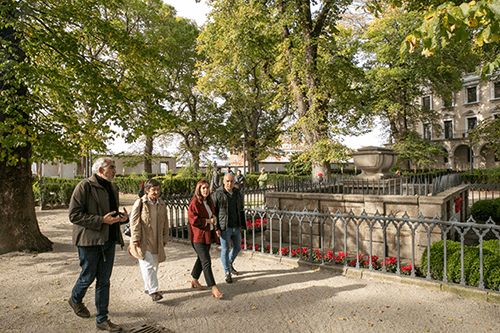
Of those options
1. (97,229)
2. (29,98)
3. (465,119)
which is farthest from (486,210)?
(465,119)

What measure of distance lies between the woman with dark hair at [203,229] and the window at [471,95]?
46.2m

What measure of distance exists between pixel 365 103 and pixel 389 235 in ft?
63.3

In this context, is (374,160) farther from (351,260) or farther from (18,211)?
(18,211)

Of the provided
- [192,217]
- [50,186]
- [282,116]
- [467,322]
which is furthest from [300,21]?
[282,116]

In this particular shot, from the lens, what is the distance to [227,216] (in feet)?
16.6


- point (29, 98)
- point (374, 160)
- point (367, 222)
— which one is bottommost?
Result: point (367, 222)

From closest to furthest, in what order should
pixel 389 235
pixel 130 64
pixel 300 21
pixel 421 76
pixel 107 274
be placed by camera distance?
pixel 107 274, pixel 389 235, pixel 130 64, pixel 300 21, pixel 421 76

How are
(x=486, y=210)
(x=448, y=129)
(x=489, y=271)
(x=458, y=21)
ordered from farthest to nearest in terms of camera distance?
1. (x=448, y=129)
2. (x=486, y=210)
3. (x=489, y=271)
4. (x=458, y=21)

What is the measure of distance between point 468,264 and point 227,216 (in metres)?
3.64

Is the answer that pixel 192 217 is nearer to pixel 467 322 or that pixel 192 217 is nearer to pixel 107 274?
pixel 107 274

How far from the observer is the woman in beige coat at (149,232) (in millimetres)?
4188

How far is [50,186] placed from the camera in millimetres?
14984

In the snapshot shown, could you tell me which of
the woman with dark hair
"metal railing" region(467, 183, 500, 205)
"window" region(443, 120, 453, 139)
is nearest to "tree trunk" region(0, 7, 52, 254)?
the woman with dark hair

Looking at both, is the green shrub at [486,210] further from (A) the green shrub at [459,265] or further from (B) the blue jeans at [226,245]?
(B) the blue jeans at [226,245]
